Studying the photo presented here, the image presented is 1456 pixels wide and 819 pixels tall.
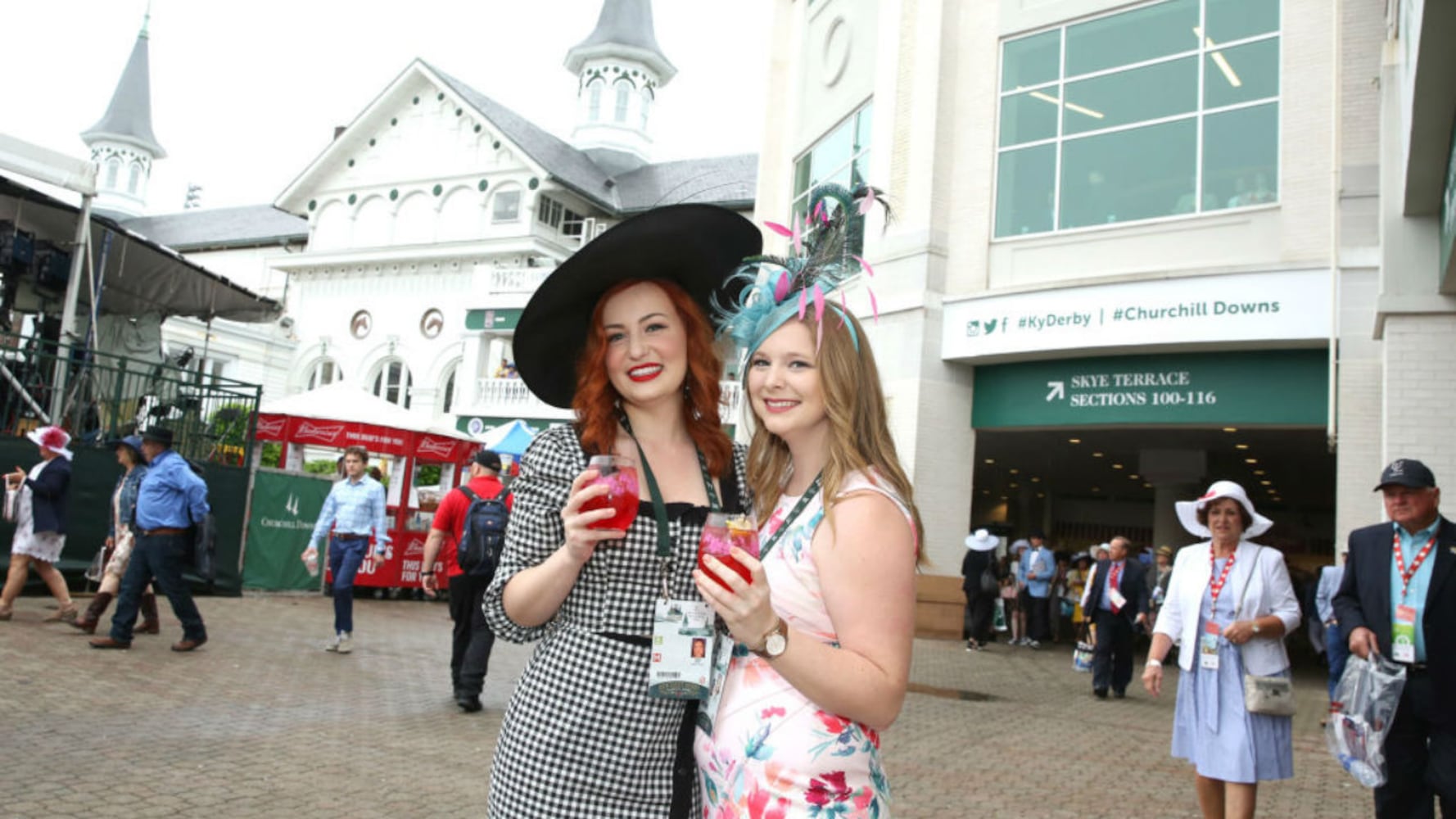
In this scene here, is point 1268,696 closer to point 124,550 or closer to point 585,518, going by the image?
point 585,518

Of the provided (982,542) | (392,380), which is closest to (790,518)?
(982,542)

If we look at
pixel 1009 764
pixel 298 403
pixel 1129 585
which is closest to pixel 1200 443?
pixel 1129 585

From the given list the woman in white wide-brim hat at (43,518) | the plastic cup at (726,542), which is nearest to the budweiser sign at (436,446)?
the woman in white wide-brim hat at (43,518)

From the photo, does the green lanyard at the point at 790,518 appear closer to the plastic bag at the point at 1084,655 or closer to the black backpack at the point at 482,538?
the black backpack at the point at 482,538

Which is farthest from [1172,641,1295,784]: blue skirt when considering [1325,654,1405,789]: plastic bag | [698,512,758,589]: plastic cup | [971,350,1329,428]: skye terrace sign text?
[971,350,1329,428]: skye terrace sign text

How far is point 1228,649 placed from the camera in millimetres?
4922

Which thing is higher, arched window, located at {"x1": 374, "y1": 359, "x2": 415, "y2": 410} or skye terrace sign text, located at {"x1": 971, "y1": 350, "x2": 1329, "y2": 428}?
arched window, located at {"x1": 374, "y1": 359, "x2": 415, "y2": 410}

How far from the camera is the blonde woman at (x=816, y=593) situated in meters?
1.88

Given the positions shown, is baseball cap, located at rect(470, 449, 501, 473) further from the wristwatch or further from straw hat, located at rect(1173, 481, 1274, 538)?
the wristwatch

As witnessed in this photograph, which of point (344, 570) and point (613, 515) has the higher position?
point (613, 515)

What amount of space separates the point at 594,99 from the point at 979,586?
35.2 m

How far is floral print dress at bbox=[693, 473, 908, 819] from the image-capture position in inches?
78.2

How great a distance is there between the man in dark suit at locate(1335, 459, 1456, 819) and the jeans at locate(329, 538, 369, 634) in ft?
26.5

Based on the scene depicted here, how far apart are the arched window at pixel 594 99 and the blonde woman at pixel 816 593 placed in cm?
4446
